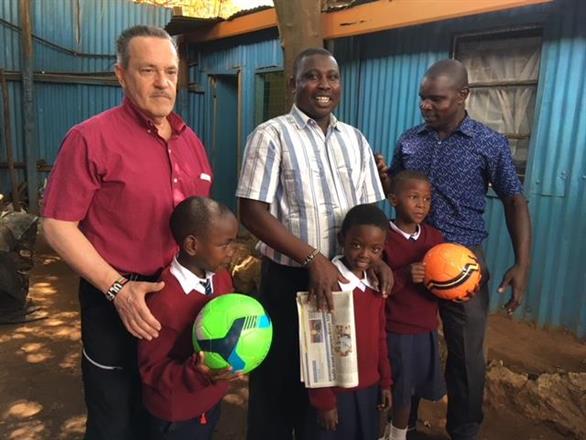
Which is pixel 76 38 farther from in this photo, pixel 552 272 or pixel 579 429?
pixel 579 429

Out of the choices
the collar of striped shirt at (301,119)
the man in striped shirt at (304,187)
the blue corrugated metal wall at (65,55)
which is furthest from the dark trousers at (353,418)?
the blue corrugated metal wall at (65,55)

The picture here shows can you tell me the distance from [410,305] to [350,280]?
0.56 metres

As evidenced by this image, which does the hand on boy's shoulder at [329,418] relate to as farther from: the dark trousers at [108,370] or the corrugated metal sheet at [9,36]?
the corrugated metal sheet at [9,36]

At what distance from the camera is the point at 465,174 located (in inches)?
103

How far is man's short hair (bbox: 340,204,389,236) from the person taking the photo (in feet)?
6.89

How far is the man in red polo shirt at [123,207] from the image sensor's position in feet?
5.79

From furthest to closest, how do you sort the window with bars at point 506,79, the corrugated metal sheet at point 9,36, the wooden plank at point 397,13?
the corrugated metal sheet at point 9,36 < the window with bars at point 506,79 < the wooden plank at point 397,13

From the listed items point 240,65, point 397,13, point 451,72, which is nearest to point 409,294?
point 451,72

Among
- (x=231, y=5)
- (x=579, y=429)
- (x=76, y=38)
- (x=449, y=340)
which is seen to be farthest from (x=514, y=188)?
(x=231, y=5)

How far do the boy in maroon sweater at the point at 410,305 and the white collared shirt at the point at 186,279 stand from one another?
99 centimetres

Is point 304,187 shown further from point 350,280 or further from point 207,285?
point 207,285

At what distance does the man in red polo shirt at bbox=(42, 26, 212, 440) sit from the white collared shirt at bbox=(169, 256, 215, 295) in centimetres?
10

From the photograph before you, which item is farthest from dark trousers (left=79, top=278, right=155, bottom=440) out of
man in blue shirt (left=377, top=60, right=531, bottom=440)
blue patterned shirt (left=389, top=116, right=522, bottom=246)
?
blue patterned shirt (left=389, top=116, right=522, bottom=246)

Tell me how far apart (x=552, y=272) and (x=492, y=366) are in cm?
127
